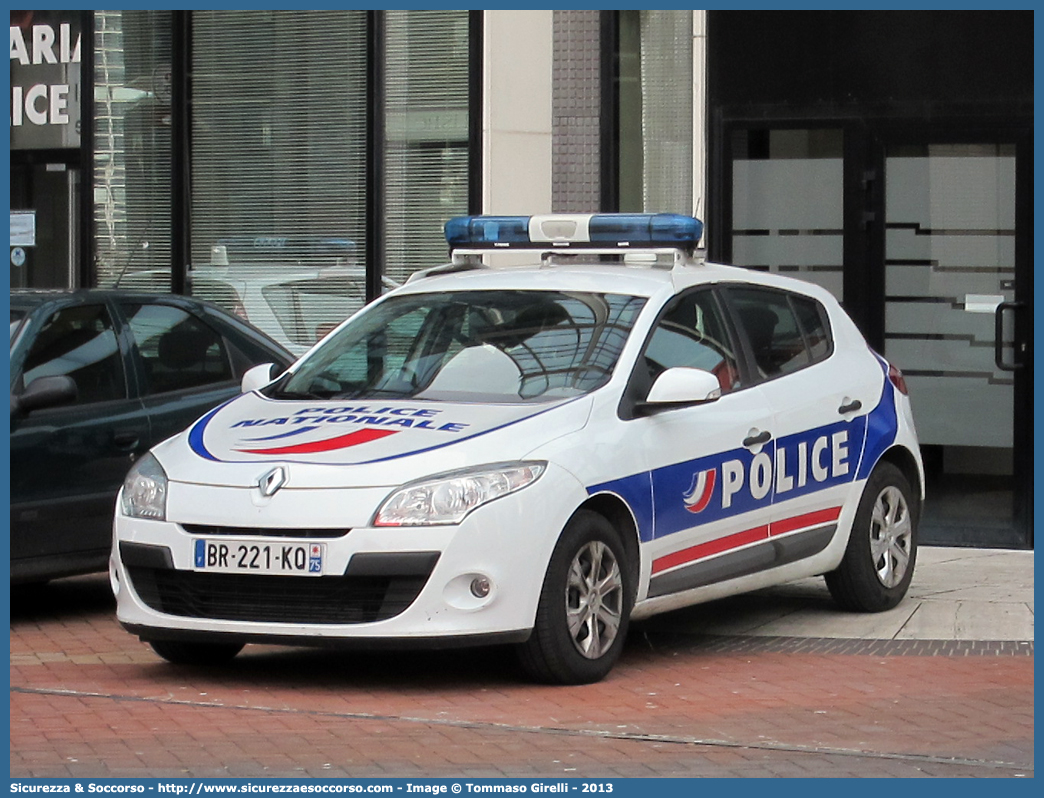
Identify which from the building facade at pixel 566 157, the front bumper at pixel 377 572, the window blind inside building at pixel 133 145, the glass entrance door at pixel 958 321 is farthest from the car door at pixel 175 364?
the window blind inside building at pixel 133 145

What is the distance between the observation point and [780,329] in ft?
28.8

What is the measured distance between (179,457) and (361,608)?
39.3 inches

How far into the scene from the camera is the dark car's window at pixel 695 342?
26.1 ft

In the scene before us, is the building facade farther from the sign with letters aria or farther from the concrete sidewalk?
the concrete sidewalk

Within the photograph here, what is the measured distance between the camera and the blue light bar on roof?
27.9 ft

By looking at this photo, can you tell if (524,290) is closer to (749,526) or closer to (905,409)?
(749,526)

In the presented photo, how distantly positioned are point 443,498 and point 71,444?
8.30ft

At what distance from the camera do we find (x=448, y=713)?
6.72 m

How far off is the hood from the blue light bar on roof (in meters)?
1.36

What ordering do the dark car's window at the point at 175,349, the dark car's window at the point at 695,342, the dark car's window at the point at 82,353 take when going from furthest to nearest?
1. the dark car's window at the point at 175,349
2. the dark car's window at the point at 82,353
3. the dark car's window at the point at 695,342

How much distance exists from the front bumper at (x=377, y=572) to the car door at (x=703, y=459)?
2.14ft

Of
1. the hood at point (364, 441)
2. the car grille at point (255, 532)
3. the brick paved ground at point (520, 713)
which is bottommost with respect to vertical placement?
the brick paved ground at point (520, 713)

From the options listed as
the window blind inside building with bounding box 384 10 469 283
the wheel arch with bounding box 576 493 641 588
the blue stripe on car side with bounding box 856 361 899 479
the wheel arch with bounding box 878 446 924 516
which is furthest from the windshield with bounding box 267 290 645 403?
the window blind inside building with bounding box 384 10 469 283

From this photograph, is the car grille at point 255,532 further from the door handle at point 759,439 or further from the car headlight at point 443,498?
the door handle at point 759,439
